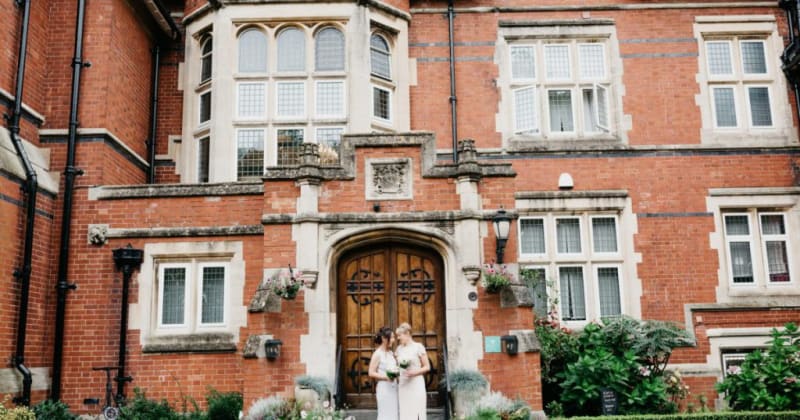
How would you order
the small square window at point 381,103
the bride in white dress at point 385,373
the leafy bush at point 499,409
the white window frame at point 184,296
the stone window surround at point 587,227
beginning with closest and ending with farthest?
the bride in white dress at point 385,373 < the leafy bush at point 499,409 < the white window frame at point 184,296 < the stone window surround at point 587,227 < the small square window at point 381,103

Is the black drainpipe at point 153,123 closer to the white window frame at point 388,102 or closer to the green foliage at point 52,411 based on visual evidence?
the white window frame at point 388,102

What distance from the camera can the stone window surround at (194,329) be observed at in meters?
10.7

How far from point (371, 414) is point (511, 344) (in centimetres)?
222

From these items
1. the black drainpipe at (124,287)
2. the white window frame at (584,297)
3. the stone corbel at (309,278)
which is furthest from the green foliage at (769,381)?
the black drainpipe at (124,287)

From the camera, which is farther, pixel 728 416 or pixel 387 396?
pixel 728 416

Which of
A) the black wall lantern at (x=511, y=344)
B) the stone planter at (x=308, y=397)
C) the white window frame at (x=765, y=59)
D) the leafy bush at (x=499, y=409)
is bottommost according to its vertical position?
the leafy bush at (x=499, y=409)

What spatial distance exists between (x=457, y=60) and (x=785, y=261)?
7322 millimetres

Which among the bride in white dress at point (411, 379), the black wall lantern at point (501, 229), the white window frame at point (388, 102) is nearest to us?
the bride in white dress at point (411, 379)

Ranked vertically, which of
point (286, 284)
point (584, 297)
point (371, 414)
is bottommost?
point (371, 414)

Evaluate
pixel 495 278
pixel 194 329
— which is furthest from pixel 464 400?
pixel 194 329

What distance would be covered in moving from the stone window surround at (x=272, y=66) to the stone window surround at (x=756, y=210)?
6115mm

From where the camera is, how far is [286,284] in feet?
30.7

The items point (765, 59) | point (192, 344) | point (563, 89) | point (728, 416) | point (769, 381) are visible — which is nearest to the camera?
point (728, 416)

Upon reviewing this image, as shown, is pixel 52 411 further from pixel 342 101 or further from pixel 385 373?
pixel 342 101
